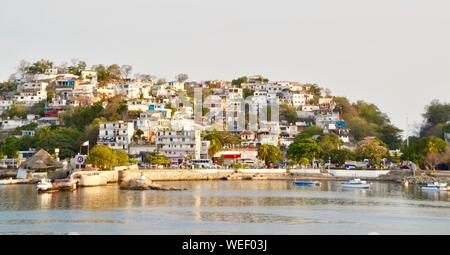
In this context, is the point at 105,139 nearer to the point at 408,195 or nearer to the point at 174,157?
the point at 174,157

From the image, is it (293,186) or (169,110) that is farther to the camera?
(169,110)

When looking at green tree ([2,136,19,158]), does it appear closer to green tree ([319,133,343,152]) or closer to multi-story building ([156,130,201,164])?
multi-story building ([156,130,201,164])

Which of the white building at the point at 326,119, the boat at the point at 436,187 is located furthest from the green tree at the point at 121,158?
the white building at the point at 326,119

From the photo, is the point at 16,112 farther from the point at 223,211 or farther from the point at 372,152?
the point at 223,211

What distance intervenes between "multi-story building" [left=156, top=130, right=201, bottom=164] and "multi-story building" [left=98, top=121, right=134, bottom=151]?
222 centimetres

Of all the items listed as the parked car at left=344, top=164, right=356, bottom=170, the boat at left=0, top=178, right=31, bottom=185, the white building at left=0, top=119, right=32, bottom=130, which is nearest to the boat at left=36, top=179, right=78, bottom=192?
the boat at left=0, top=178, right=31, bottom=185

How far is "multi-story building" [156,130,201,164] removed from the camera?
5428 centimetres

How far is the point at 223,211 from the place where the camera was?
27047mm

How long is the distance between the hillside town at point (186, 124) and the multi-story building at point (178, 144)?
→ 0.07 m
